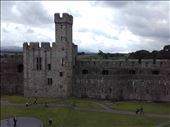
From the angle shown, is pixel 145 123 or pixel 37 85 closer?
pixel 145 123

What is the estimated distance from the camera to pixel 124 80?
215 ft

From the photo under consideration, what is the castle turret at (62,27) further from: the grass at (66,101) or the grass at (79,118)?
the grass at (79,118)

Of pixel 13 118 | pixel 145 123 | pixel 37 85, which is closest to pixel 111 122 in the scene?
pixel 145 123

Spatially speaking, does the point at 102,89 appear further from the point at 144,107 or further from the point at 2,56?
the point at 2,56

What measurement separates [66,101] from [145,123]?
62.0 ft

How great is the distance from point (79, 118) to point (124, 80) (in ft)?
54.6

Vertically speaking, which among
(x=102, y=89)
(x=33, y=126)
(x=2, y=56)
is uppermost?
(x=2, y=56)

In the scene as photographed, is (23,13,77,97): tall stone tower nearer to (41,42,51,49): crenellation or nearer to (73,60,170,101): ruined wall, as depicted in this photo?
(41,42,51,49): crenellation

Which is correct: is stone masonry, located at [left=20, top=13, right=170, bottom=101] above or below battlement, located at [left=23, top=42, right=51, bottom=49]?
below

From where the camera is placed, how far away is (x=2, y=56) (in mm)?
74500

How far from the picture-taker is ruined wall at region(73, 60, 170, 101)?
63969 millimetres

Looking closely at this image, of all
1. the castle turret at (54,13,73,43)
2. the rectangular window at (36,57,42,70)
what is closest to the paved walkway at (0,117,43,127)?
the rectangular window at (36,57,42,70)

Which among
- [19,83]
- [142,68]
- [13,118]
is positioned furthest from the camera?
[19,83]

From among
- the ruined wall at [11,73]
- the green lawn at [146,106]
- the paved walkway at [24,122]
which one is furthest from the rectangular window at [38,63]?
the paved walkway at [24,122]
